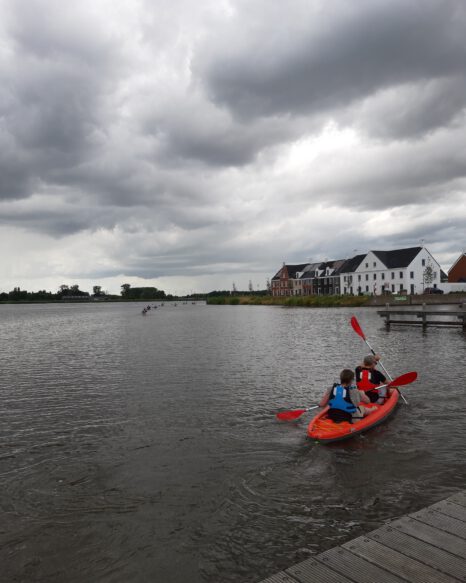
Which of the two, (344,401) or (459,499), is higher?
(344,401)

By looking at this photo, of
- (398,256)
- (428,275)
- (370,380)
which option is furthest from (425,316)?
(398,256)

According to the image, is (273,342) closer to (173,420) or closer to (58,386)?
(58,386)

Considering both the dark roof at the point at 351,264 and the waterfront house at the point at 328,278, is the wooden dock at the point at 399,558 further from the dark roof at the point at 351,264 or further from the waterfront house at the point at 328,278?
the waterfront house at the point at 328,278

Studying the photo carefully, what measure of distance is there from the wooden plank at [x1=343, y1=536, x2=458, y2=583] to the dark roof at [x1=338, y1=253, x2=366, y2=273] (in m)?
107

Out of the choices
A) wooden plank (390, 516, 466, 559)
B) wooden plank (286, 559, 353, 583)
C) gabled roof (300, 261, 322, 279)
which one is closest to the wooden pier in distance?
wooden plank (390, 516, 466, 559)

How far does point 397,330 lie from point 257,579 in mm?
36261

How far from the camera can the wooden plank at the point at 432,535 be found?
4.87 m

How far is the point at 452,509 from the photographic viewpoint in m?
5.78

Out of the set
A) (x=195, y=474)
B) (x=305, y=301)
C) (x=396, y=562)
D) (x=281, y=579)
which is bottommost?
(x=195, y=474)

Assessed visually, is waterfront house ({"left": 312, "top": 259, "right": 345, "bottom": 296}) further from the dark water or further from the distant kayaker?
the distant kayaker

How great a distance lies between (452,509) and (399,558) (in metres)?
1.50

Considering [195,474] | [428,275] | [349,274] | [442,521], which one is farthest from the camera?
[349,274]

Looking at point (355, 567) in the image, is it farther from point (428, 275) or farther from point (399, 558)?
point (428, 275)

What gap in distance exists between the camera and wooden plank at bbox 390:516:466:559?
487cm
